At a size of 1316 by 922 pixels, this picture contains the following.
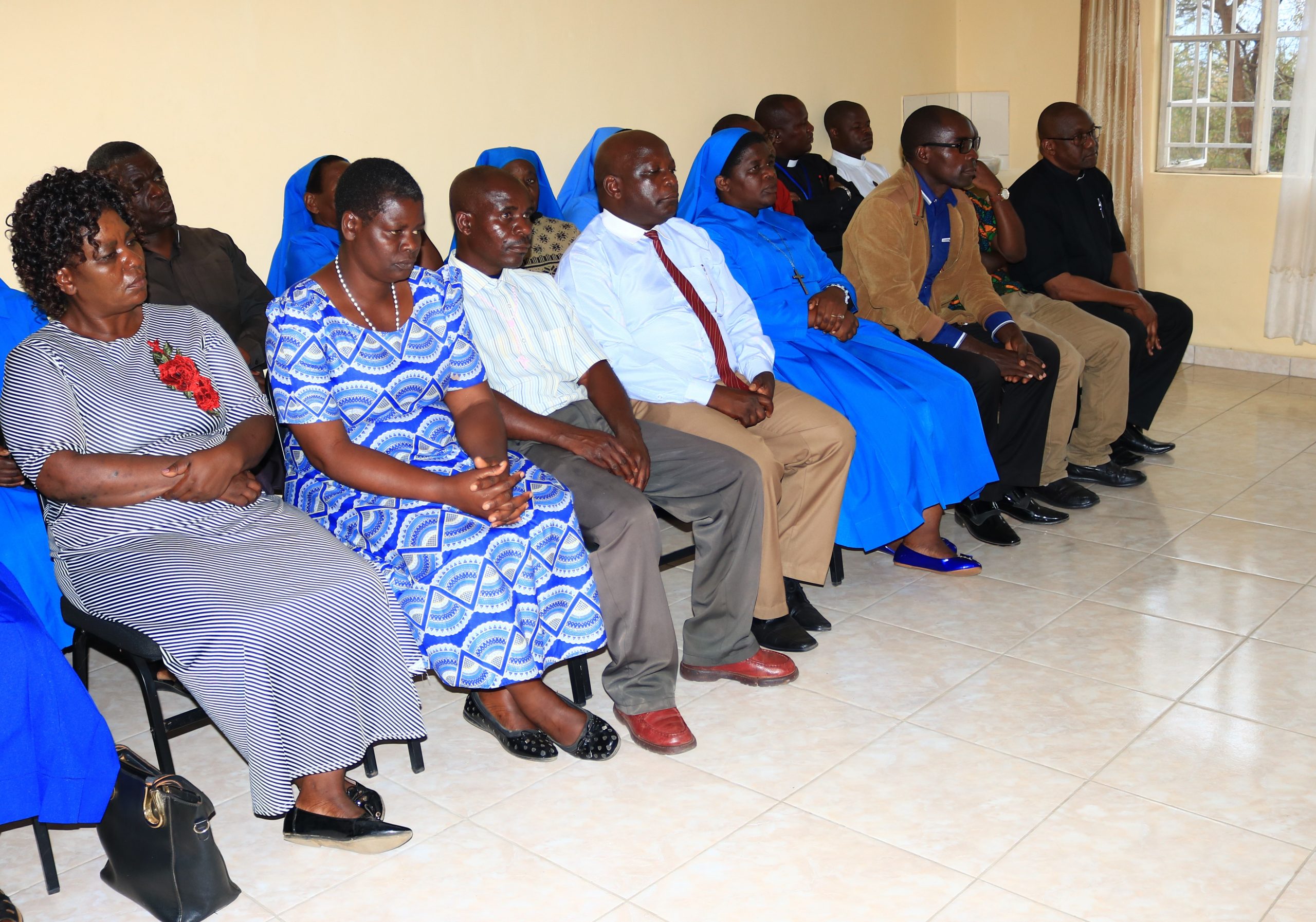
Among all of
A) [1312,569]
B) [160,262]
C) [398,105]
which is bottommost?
[1312,569]

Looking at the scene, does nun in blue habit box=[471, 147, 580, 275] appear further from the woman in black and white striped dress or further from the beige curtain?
the beige curtain

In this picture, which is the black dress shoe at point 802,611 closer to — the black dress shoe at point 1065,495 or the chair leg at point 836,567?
the chair leg at point 836,567

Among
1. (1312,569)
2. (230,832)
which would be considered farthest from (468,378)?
(1312,569)

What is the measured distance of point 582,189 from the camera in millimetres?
4680

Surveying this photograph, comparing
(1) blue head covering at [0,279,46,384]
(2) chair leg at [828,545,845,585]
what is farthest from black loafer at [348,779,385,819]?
(2) chair leg at [828,545,845,585]

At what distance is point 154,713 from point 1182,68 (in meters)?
6.04

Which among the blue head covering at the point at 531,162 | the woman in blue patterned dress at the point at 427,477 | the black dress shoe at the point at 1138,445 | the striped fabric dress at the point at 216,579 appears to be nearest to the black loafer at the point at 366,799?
the striped fabric dress at the point at 216,579

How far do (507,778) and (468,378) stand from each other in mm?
966

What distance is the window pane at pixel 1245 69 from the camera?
6.00 meters

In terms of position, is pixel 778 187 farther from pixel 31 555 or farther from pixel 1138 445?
pixel 31 555

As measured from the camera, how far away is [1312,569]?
3.66 metres

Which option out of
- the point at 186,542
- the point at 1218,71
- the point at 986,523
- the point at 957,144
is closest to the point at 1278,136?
the point at 1218,71

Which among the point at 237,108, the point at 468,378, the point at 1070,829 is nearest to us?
the point at 1070,829

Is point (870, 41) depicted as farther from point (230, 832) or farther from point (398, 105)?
point (230, 832)
